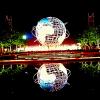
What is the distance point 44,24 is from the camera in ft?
44.7

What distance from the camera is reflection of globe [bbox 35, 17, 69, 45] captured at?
13.6 metres

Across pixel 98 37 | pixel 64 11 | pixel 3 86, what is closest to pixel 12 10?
pixel 64 11

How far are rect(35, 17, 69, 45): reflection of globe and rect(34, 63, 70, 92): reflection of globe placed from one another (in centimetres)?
353

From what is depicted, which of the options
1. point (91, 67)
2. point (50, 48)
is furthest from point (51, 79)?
point (50, 48)

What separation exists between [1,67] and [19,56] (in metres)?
2.37

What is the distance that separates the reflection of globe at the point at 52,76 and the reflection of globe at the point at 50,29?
3.53m

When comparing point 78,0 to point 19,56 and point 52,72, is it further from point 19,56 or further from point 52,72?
point 52,72

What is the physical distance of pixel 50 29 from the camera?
1361 cm

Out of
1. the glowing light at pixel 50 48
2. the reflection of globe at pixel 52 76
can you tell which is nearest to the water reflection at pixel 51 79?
the reflection of globe at pixel 52 76

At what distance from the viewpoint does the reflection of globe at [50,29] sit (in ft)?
44.5

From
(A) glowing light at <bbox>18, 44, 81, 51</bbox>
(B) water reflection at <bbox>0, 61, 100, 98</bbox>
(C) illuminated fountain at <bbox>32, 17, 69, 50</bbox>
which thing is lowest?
(B) water reflection at <bbox>0, 61, 100, 98</bbox>

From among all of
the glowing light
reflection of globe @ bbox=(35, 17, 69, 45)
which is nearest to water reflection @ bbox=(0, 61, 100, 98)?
reflection of globe @ bbox=(35, 17, 69, 45)

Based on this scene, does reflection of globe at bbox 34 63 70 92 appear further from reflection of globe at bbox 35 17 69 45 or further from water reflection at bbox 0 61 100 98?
reflection of globe at bbox 35 17 69 45

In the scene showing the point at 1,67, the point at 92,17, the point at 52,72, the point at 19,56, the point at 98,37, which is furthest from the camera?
the point at 92,17
